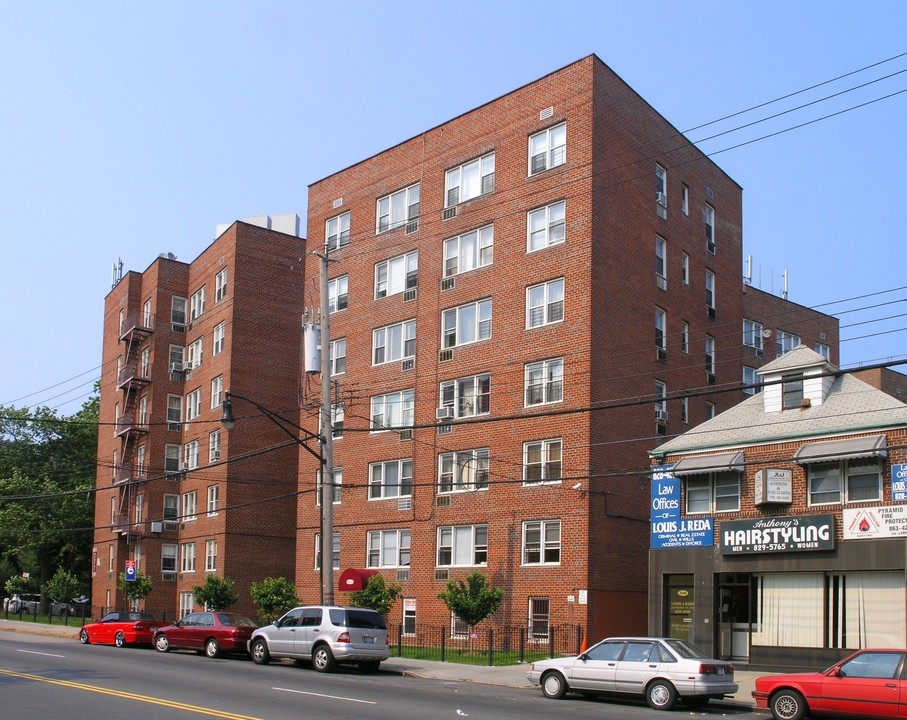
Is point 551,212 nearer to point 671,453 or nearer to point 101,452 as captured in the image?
point 671,453

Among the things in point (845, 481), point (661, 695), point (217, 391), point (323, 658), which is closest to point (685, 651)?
point (661, 695)

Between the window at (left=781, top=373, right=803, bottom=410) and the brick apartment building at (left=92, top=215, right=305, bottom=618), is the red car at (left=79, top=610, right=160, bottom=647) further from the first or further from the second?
the window at (left=781, top=373, right=803, bottom=410)

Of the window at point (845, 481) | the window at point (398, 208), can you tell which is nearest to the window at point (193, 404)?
the window at point (398, 208)

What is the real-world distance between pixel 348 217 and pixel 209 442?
1540 cm

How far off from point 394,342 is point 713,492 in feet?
54.1

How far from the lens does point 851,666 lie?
1812 centimetres

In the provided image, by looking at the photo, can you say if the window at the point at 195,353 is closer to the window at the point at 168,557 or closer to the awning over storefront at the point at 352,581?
the window at the point at 168,557

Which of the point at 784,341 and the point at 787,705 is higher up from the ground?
the point at 784,341

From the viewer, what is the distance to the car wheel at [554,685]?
875 inches

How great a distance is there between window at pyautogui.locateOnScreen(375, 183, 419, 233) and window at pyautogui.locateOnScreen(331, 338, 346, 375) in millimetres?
5176

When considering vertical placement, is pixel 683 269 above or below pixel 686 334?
above

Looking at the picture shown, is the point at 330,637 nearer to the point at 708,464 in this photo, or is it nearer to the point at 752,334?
the point at 708,464

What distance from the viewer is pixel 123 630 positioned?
37.7 m

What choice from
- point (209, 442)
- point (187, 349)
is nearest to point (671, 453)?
point (209, 442)
